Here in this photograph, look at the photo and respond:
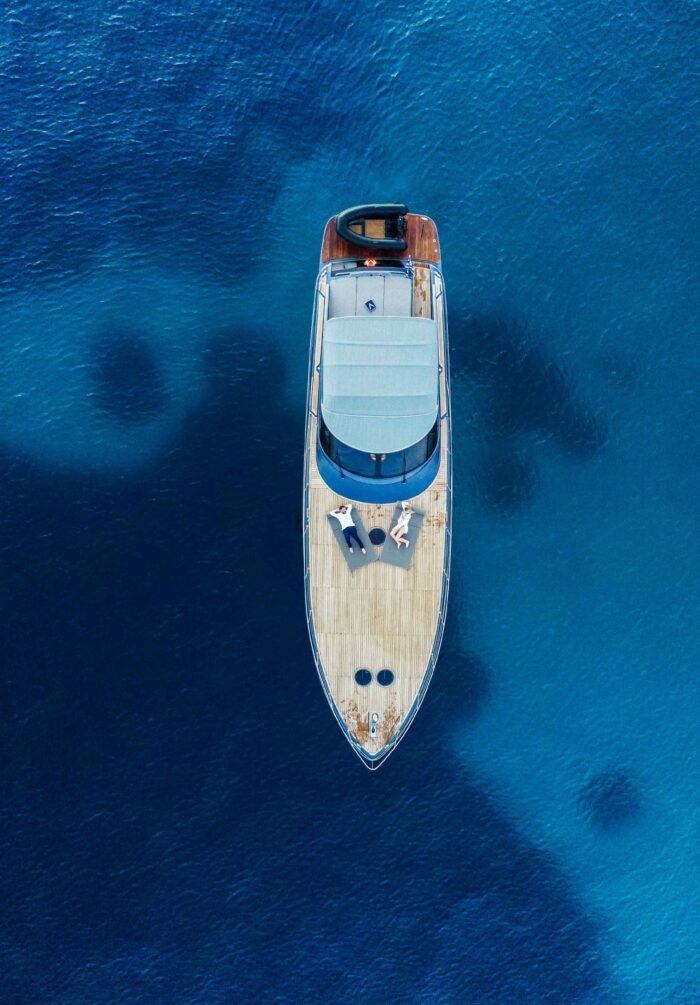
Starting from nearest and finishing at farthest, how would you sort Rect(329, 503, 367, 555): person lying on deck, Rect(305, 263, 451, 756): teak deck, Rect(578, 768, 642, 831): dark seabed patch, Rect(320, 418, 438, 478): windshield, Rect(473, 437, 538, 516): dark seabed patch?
Rect(320, 418, 438, 478): windshield → Rect(329, 503, 367, 555): person lying on deck → Rect(305, 263, 451, 756): teak deck → Rect(578, 768, 642, 831): dark seabed patch → Rect(473, 437, 538, 516): dark seabed patch

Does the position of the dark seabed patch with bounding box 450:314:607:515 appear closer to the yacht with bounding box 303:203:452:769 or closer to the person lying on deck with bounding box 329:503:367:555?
the yacht with bounding box 303:203:452:769

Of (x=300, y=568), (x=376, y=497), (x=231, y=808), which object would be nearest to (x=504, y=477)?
(x=376, y=497)

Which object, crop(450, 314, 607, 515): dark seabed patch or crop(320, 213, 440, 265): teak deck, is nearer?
crop(320, 213, 440, 265): teak deck

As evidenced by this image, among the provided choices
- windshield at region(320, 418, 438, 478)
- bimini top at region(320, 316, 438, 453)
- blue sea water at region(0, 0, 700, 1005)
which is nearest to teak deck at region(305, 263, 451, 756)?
windshield at region(320, 418, 438, 478)

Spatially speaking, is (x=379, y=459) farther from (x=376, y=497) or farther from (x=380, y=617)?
(x=380, y=617)

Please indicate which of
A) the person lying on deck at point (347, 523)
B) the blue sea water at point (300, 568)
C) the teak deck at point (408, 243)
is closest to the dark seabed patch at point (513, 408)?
the blue sea water at point (300, 568)

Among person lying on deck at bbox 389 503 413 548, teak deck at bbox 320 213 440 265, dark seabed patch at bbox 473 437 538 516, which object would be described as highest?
teak deck at bbox 320 213 440 265

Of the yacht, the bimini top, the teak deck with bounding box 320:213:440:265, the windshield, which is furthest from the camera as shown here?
the teak deck with bounding box 320:213:440:265
